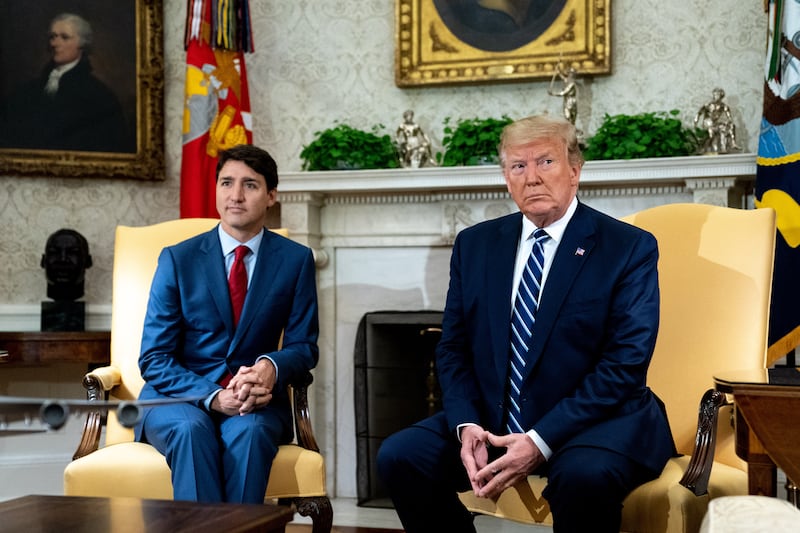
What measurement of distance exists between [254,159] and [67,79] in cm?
223

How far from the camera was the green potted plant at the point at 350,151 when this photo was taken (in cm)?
470

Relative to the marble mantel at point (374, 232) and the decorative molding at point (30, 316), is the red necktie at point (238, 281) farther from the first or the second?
the decorative molding at point (30, 316)

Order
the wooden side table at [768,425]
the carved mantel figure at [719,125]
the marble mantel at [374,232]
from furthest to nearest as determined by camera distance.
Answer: the marble mantel at [374,232]
the carved mantel figure at [719,125]
the wooden side table at [768,425]

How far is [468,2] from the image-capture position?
491cm

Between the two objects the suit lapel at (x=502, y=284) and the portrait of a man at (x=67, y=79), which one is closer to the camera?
Result: the suit lapel at (x=502, y=284)

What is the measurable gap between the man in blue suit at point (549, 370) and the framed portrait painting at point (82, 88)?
9.36 ft

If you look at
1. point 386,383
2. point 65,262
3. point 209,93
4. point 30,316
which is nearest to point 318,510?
point 386,383

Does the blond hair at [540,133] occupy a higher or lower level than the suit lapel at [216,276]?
higher

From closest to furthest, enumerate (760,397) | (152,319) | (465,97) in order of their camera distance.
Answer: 1. (760,397)
2. (152,319)
3. (465,97)

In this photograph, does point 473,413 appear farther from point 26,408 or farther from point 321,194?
point 321,194

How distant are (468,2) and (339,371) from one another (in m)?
2.11

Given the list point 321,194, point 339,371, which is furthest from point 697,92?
point 339,371

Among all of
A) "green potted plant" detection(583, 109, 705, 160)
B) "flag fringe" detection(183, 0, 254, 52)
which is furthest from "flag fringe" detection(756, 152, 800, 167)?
"flag fringe" detection(183, 0, 254, 52)

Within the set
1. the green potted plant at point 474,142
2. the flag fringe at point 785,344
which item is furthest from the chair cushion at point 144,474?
the flag fringe at point 785,344
